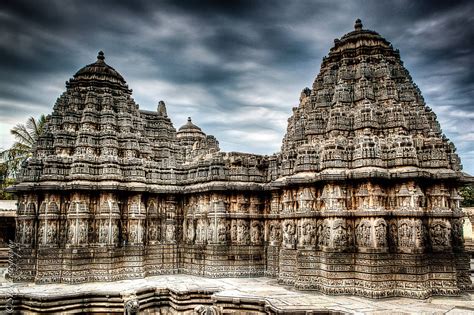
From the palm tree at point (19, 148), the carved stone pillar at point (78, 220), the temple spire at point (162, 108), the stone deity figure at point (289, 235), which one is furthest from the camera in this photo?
the palm tree at point (19, 148)

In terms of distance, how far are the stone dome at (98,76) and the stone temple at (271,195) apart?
7 centimetres

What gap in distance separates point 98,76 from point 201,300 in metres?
12.1

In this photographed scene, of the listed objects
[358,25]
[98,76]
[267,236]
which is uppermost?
[358,25]

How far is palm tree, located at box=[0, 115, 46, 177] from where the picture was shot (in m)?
31.5

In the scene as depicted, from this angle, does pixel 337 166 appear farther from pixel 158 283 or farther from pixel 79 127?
pixel 79 127

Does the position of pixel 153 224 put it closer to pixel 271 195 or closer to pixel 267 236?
pixel 267 236

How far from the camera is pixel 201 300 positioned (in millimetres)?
14125

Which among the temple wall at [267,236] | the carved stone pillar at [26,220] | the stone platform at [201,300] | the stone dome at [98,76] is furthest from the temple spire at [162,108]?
the stone platform at [201,300]

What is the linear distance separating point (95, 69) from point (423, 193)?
1586cm

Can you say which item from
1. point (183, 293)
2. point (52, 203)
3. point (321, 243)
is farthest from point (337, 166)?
point (52, 203)

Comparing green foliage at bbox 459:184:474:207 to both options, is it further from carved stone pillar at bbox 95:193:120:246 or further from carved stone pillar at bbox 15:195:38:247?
carved stone pillar at bbox 15:195:38:247

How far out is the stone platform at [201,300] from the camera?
38.3ft

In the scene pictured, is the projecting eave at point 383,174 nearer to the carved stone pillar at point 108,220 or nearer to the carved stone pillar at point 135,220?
the carved stone pillar at point 135,220

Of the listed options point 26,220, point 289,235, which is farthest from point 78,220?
point 289,235
